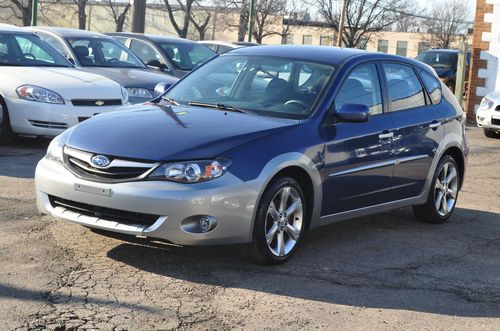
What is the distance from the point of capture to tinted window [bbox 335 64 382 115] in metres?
6.51

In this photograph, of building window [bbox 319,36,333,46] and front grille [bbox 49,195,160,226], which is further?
building window [bbox 319,36,333,46]

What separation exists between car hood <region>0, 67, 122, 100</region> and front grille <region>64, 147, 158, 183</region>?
489cm

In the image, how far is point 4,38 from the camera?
11195 millimetres

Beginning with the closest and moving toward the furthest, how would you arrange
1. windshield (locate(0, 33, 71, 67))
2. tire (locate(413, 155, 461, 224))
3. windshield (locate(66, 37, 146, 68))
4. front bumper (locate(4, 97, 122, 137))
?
tire (locate(413, 155, 461, 224))
front bumper (locate(4, 97, 122, 137))
windshield (locate(0, 33, 71, 67))
windshield (locate(66, 37, 146, 68))

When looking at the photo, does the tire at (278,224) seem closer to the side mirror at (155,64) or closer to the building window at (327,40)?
the side mirror at (155,64)

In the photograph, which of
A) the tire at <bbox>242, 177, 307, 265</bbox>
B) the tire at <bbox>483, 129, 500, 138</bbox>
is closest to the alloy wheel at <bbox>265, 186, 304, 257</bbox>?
the tire at <bbox>242, 177, 307, 265</bbox>

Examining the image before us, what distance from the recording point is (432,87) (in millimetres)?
7785

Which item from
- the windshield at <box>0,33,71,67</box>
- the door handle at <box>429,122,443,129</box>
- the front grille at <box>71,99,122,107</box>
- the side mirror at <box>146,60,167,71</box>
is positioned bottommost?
the front grille at <box>71,99,122,107</box>

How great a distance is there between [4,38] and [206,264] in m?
6.86

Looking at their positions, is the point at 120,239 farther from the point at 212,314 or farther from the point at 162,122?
the point at 212,314

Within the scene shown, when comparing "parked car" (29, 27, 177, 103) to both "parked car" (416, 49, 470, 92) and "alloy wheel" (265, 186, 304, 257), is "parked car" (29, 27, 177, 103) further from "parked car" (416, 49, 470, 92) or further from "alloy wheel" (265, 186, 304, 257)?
"parked car" (416, 49, 470, 92)

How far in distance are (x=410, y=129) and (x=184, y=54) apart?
8.62 m

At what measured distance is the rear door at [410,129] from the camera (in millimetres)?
7004

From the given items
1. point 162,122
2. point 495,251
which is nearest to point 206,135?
point 162,122
